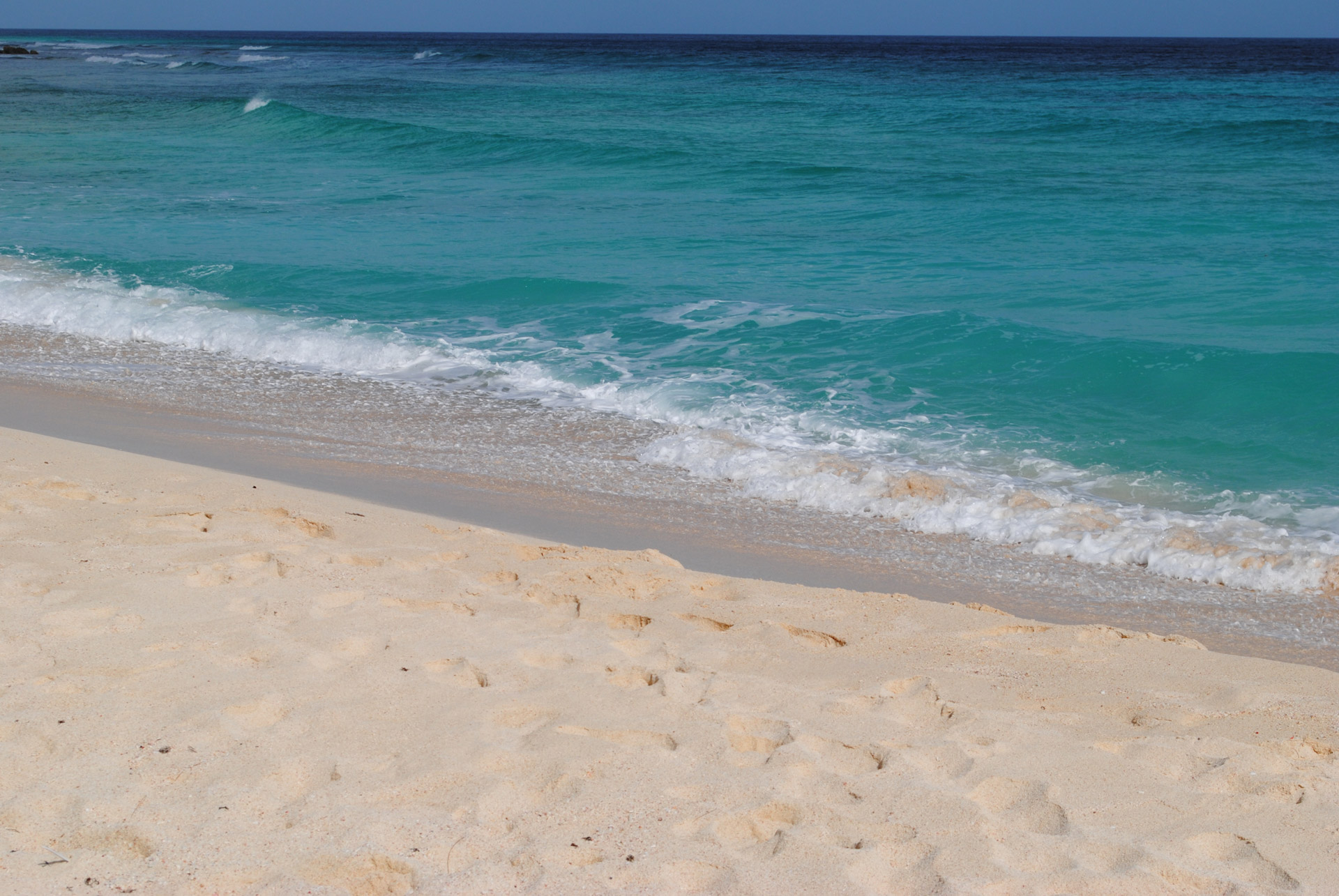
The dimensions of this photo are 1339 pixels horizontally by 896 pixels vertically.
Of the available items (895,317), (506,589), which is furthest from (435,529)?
(895,317)

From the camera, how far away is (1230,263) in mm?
10406

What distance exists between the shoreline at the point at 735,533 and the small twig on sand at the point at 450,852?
2.26 m

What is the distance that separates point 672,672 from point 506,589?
942 mm

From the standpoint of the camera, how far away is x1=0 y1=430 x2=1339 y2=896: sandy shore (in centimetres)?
236

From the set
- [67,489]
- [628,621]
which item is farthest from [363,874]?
[67,489]

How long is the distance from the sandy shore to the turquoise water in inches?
65.1

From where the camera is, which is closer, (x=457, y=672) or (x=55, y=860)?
(x=55, y=860)

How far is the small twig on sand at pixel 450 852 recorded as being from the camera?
2315 millimetres

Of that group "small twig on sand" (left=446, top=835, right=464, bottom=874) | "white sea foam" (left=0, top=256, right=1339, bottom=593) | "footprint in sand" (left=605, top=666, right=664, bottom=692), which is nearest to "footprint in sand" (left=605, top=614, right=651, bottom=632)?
"footprint in sand" (left=605, top=666, right=664, bottom=692)

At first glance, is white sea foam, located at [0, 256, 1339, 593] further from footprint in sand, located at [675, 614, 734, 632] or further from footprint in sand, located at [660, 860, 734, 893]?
footprint in sand, located at [660, 860, 734, 893]

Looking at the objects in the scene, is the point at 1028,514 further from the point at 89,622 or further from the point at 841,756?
the point at 89,622

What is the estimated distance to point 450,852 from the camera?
2369 millimetres

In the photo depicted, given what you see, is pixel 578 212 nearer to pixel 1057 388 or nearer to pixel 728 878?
pixel 1057 388

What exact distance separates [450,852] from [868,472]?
3748 millimetres
